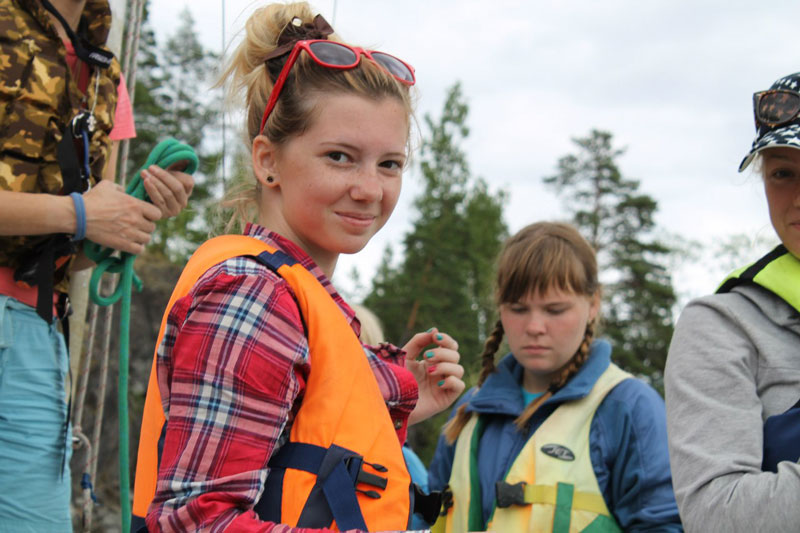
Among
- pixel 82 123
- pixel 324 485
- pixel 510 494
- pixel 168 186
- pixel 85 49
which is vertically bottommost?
pixel 510 494

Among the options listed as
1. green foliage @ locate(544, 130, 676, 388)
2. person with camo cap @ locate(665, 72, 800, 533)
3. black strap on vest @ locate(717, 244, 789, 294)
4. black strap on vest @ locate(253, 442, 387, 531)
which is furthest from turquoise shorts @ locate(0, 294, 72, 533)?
green foliage @ locate(544, 130, 676, 388)

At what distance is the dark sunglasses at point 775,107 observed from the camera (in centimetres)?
214

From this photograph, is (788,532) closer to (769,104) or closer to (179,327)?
(769,104)

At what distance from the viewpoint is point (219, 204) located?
2123mm

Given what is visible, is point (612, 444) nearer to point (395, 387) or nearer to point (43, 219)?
point (395, 387)

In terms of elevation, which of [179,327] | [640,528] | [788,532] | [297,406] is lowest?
[640,528]

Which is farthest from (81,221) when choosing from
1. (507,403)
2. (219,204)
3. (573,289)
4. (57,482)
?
(573,289)

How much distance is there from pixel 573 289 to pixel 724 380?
56.5 inches

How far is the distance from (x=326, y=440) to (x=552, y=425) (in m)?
1.78

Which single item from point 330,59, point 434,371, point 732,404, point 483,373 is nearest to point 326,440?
point 434,371

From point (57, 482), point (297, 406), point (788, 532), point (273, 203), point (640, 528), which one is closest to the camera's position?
point (297, 406)

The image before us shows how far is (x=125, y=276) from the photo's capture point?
273cm

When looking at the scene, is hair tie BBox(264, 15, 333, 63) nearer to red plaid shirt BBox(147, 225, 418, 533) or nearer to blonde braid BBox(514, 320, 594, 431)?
red plaid shirt BBox(147, 225, 418, 533)

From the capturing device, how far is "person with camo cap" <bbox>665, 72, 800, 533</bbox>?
6.05 feet
